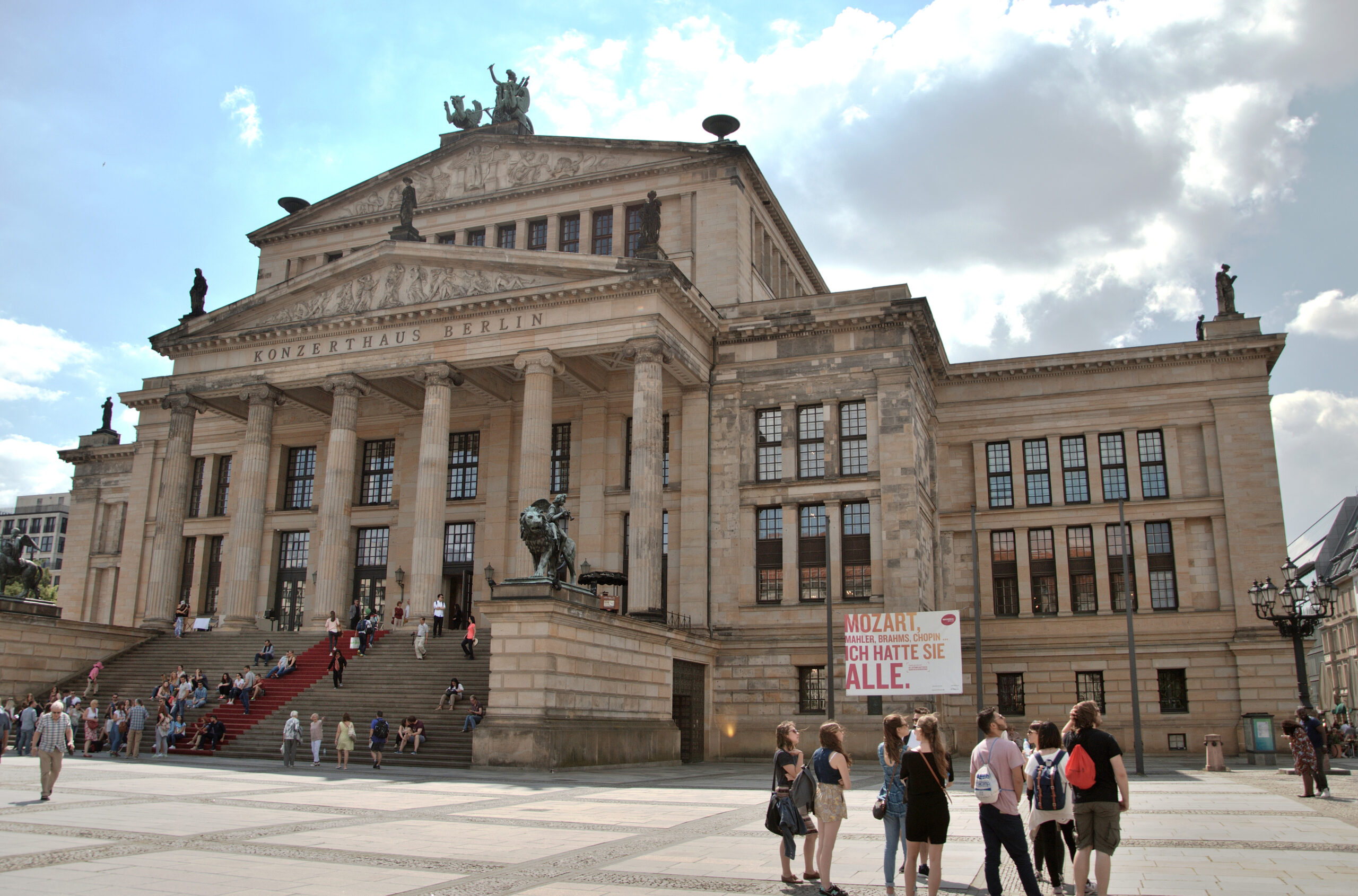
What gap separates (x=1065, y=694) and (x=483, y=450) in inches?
1030

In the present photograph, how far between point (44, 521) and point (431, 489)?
5429 inches

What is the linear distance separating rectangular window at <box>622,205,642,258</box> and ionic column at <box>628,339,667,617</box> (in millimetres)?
9440

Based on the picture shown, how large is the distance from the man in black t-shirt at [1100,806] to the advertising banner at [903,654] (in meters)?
12.6

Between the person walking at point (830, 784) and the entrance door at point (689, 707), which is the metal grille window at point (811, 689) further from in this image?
the person walking at point (830, 784)

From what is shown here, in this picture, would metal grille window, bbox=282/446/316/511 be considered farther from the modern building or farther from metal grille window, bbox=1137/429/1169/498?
the modern building

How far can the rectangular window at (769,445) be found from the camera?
4184 cm

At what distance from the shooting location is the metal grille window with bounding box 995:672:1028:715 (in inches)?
1746

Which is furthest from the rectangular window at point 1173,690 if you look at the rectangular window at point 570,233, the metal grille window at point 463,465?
the rectangular window at point 570,233

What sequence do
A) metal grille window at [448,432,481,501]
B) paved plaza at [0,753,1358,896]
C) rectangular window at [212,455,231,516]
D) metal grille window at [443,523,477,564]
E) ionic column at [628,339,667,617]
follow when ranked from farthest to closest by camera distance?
rectangular window at [212,455,231,516] → metal grille window at [448,432,481,501] → metal grille window at [443,523,477,564] → ionic column at [628,339,667,617] → paved plaza at [0,753,1358,896]

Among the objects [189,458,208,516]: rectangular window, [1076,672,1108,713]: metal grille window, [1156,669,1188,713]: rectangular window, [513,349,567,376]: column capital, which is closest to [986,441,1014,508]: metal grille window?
[1076,672,1108,713]: metal grille window

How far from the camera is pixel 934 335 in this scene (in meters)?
43.1

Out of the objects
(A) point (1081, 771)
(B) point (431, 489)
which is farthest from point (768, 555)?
(A) point (1081, 771)

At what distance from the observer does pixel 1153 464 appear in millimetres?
44906

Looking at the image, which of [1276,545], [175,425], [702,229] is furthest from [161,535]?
[1276,545]
